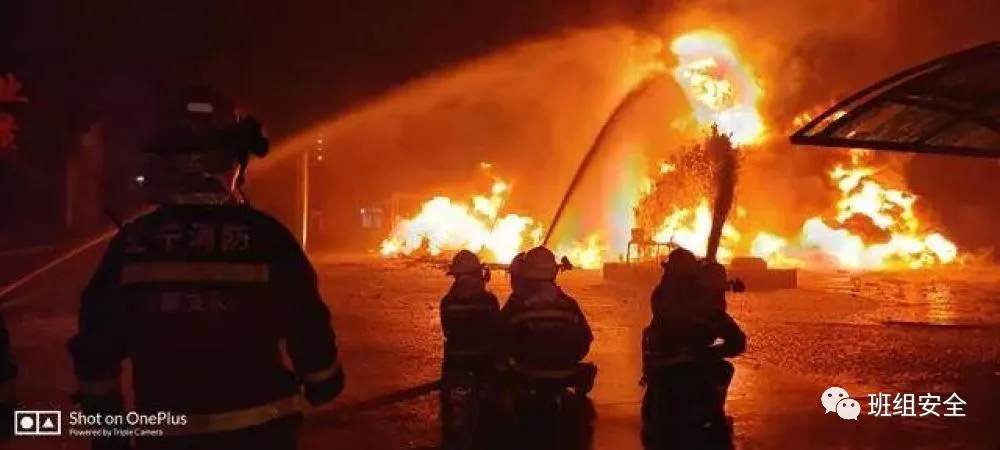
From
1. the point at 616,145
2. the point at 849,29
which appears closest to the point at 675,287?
the point at 616,145

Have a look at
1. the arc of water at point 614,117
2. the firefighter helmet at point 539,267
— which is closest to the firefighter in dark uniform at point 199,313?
the firefighter helmet at point 539,267

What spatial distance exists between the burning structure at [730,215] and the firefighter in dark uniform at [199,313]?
24.1 m

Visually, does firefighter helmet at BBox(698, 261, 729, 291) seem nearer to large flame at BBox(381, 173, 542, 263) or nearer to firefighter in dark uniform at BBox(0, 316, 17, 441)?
firefighter in dark uniform at BBox(0, 316, 17, 441)

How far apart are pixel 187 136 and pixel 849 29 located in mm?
34135

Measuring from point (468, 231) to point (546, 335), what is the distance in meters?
25.1

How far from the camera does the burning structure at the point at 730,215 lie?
27.6 metres

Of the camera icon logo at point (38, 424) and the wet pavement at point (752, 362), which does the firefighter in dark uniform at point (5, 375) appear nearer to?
the camera icon logo at point (38, 424)

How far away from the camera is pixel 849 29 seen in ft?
108

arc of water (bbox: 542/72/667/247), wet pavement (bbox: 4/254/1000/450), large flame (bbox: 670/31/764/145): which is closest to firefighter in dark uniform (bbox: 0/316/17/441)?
wet pavement (bbox: 4/254/1000/450)

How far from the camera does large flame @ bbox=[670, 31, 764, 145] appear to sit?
1166 inches

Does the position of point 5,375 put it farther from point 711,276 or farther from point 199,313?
point 711,276

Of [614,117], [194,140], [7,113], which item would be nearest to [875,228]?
[614,117]

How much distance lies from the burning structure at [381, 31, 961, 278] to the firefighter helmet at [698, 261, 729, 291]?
2148cm

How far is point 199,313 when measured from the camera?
8.64 ft
